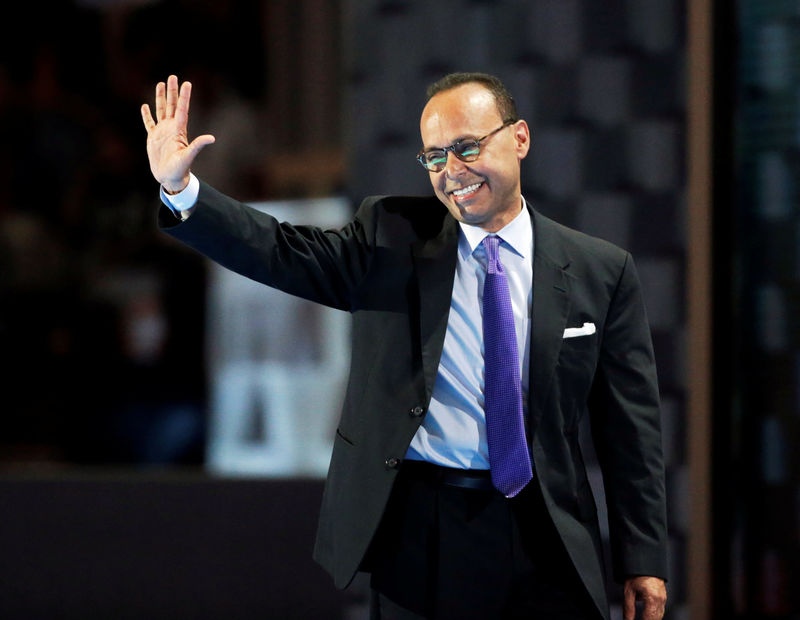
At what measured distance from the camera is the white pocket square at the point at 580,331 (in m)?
1.96

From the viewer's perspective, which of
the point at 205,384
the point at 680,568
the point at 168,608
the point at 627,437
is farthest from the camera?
the point at 205,384

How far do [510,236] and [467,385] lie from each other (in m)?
0.32

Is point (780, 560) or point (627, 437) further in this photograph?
point (780, 560)

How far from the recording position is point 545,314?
195 centimetres

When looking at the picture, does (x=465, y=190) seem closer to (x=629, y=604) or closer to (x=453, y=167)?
(x=453, y=167)

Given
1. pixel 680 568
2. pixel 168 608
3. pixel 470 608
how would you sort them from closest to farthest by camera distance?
pixel 470 608
pixel 680 568
pixel 168 608

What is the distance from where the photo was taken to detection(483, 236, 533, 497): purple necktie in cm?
Result: 187

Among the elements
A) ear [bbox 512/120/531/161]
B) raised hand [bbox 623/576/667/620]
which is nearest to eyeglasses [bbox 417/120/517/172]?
ear [bbox 512/120/531/161]

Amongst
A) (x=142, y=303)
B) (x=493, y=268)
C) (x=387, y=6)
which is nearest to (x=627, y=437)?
(x=493, y=268)

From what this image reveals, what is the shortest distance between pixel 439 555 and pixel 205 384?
2.66 m

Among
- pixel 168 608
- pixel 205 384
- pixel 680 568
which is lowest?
pixel 168 608

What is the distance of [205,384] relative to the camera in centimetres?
440

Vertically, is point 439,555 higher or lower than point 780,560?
higher

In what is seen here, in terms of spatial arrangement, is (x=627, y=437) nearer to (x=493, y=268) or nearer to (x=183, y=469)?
(x=493, y=268)
